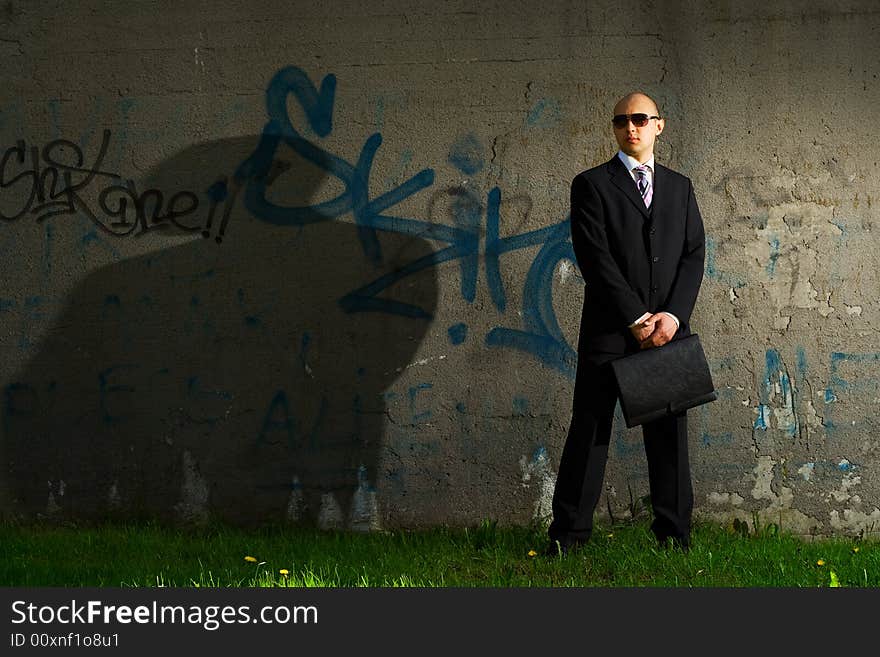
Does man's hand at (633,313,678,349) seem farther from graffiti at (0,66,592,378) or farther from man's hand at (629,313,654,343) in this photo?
graffiti at (0,66,592,378)

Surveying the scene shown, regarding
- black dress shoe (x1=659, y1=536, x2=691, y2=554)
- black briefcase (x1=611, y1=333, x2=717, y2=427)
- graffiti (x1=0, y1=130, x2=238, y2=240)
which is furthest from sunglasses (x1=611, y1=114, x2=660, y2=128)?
graffiti (x1=0, y1=130, x2=238, y2=240)

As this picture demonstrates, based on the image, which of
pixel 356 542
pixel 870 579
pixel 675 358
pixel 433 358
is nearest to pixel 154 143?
pixel 433 358

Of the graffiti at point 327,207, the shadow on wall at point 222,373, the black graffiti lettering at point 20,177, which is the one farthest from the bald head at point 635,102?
the black graffiti lettering at point 20,177

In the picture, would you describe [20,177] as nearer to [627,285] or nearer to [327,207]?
[327,207]

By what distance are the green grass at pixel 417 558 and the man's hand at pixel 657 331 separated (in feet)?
2.75

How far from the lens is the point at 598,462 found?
3.98 m

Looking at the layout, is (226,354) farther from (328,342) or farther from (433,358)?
(433,358)

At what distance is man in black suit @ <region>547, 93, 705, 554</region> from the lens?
3.92m

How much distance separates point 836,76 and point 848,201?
0.56m

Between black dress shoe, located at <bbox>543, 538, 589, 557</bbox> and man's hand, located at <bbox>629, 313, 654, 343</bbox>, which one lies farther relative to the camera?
black dress shoe, located at <bbox>543, 538, 589, 557</bbox>

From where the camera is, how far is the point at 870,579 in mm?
3740

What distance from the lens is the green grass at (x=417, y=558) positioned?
12.4 ft

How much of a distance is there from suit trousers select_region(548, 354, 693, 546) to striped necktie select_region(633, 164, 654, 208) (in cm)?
65

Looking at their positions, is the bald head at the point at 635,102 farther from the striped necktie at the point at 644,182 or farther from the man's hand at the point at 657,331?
the man's hand at the point at 657,331
